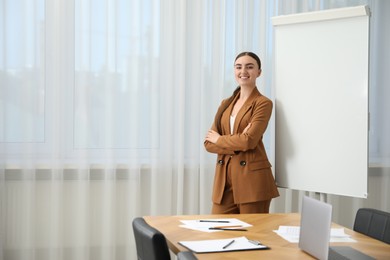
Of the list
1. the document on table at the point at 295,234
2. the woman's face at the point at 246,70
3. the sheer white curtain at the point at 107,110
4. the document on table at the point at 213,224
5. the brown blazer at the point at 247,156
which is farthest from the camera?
the sheer white curtain at the point at 107,110

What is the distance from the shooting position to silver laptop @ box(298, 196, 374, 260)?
7.07 ft

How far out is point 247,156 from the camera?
3951 mm

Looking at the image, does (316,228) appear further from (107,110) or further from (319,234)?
(107,110)

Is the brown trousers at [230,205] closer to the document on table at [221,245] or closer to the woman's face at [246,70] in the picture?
the woman's face at [246,70]

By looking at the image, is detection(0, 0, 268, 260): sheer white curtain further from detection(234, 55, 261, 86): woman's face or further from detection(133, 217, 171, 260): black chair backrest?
detection(133, 217, 171, 260): black chair backrest

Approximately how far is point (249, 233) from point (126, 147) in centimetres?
228

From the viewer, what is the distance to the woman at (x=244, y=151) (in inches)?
153

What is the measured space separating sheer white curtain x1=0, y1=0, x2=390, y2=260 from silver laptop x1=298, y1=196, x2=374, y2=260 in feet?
8.38

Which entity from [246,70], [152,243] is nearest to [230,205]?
[246,70]

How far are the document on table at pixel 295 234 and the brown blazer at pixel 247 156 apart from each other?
1.01m

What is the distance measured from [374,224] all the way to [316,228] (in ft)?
3.01

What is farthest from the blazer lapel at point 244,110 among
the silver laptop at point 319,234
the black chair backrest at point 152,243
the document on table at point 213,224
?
the black chair backrest at point 152,243

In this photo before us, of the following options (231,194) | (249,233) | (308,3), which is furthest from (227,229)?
(308,3)

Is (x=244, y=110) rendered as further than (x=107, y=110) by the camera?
No
